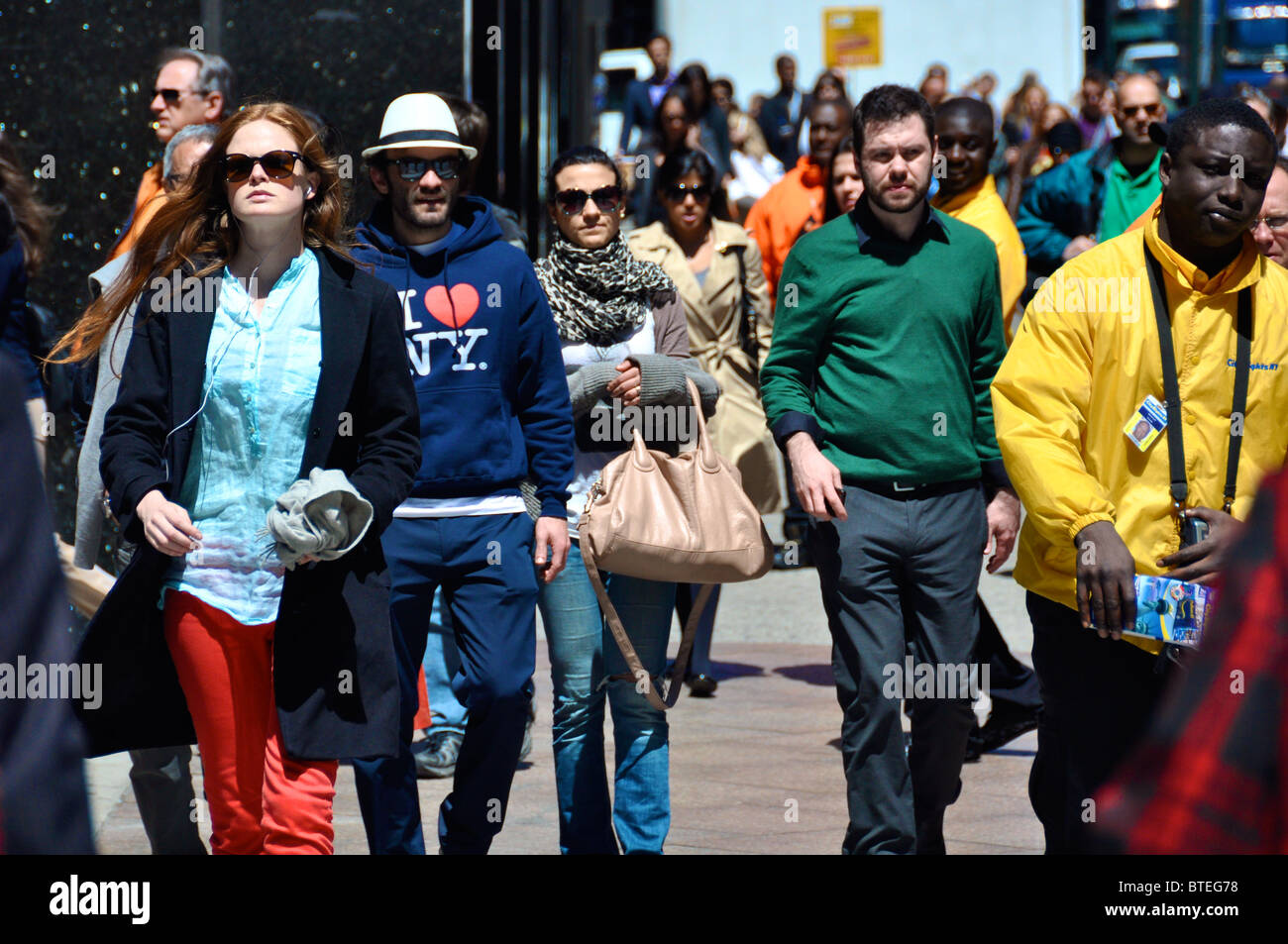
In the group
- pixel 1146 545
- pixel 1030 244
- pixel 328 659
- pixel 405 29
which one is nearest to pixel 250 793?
pixel 328 659

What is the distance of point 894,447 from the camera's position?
195 inches

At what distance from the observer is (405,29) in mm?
9211

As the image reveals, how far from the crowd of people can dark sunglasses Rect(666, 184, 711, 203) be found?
1.16 metres

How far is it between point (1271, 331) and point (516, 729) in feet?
6.99

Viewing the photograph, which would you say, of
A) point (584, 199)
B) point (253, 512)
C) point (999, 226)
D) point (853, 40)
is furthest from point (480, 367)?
point (853, 40)

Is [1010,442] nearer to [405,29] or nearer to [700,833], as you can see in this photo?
[700,833]

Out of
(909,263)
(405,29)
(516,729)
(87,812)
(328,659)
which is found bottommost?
(516,729)

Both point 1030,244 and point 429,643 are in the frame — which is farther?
point 1030,244

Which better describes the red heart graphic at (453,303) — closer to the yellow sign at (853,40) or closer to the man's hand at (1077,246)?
the man's hand at (1077,246)

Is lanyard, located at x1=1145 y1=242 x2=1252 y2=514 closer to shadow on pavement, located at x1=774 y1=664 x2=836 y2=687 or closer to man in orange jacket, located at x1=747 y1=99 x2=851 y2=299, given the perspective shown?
shadow on pavement, located at x1=774 y1=664 x2=836 y2=687

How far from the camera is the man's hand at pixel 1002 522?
5.12 meters

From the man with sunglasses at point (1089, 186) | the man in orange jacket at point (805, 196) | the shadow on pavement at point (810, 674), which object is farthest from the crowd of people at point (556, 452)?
the man in orange jacket at point (805, 196)
